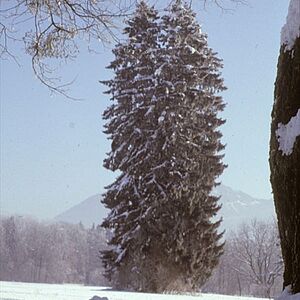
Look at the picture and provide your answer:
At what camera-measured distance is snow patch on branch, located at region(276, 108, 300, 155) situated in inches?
154

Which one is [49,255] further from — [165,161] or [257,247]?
[165,161]

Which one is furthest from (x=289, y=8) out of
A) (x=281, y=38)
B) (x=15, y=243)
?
(x=15, y=243)

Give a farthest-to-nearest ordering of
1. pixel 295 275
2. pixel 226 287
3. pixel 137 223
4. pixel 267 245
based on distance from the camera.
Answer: pixel 226 287 → pixel 267 245 → pixel 137 223 → pixel 295 275

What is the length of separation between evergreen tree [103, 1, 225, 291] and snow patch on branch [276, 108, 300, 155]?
1597 centimetres

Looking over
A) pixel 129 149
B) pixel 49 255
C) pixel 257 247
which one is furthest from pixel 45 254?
pixel 129 149

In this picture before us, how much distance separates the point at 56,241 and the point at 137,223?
73124 millimetres

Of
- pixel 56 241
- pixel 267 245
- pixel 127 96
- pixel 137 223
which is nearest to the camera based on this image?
pixel 137 223

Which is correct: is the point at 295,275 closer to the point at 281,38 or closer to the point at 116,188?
the point at 281,38

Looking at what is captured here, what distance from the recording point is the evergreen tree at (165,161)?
20469 millimetres

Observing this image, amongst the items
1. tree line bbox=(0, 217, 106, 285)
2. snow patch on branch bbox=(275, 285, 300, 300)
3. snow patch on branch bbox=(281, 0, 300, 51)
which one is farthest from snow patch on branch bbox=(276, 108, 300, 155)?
tree line bbox=(0, 217, 106, 285)

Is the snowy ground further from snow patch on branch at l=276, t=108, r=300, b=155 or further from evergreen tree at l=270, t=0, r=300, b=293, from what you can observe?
snow patch on branch at l=276, t=108, r=300, b=155

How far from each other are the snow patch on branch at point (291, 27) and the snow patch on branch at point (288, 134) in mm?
566

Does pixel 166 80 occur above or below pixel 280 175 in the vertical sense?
above

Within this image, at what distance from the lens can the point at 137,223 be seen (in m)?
20.9
